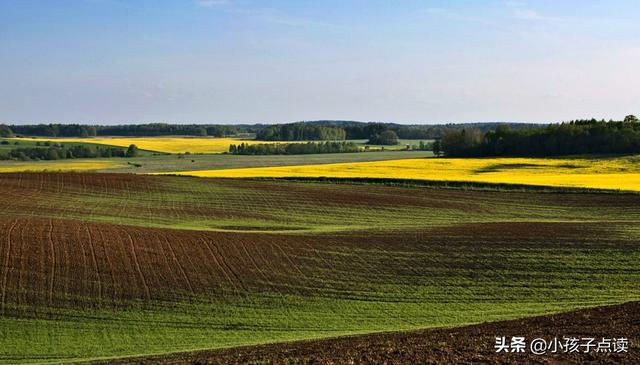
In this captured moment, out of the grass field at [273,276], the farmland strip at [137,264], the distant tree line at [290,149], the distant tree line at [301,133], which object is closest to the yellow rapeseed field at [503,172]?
the grass field at [273,276]

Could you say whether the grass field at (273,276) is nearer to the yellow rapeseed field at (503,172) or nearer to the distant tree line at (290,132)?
the yellow rapeseed field at (503,172)

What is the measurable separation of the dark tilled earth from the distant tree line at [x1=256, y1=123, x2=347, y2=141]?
145 meters

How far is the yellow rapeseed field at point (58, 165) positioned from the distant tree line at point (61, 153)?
252 inches

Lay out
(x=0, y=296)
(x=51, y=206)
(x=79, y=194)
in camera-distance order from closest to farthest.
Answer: (x=0, y=296), (x=51, y=206), (x=79, y=194)

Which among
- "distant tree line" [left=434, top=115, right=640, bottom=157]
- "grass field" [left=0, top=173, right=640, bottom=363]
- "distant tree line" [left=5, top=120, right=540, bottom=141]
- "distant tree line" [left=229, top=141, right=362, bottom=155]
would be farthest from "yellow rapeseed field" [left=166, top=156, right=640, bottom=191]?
"distant tree line" [left=5, top=120, right=540, bottom=141]

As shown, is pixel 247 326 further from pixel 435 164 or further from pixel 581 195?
pixel 435 164

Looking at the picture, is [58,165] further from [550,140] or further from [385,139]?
[385,139]

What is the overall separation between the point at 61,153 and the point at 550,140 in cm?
6102

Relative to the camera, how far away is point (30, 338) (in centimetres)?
1909

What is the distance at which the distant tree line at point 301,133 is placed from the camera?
16276 centimetres

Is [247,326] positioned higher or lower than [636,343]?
lower

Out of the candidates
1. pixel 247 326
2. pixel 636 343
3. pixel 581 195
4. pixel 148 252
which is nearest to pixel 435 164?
pixel 581 195

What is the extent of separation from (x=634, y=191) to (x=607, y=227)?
16.7 m

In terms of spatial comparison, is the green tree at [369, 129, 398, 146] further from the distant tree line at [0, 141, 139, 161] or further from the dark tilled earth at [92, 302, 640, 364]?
the dark tilled earth at [92, 302, 640, 364]
